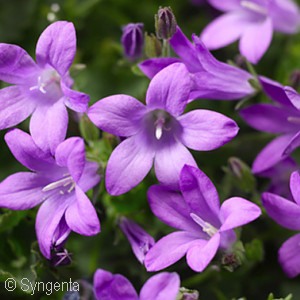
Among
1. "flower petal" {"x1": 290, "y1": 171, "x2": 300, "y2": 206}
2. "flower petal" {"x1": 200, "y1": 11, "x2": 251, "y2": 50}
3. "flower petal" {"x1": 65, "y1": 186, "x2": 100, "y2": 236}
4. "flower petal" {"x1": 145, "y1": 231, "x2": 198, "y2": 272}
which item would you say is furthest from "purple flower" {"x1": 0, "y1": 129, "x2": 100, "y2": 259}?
"flower petal" {"x1": 200, "y1": 11, "x2": 251, "y2": 50}

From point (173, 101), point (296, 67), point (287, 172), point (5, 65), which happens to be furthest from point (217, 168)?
point (5, 65)

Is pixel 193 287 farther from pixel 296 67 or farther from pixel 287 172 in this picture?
pixel 296 67

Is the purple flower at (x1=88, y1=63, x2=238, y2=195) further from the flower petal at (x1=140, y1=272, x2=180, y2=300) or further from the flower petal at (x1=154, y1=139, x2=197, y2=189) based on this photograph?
the flower petal at (x1=140, y1=272, x2=180, y2=300)

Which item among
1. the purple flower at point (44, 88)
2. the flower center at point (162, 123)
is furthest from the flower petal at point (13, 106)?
the flower center at point (162, 123)

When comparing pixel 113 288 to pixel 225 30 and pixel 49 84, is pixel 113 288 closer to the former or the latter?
pixel 49 84

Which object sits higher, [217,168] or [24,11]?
[24,11]

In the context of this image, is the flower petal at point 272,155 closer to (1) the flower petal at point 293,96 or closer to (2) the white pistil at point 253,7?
(1) the flower petal at point 293,96
